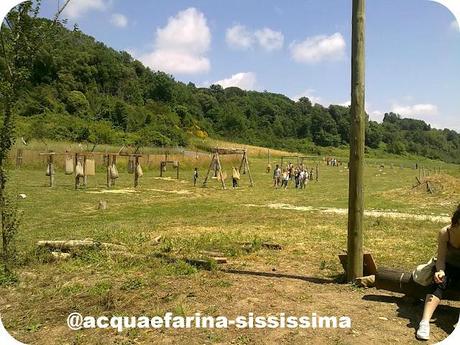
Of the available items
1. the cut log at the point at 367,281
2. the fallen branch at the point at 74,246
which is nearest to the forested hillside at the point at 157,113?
the fallen branch at the point at 74,246

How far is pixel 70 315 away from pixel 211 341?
1.98 m

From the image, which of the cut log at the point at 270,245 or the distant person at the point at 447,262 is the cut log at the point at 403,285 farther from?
the cut log at the point at 270,245

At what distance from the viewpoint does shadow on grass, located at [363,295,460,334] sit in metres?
5.12

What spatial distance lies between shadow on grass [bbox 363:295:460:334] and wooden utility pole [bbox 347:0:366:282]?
75cm

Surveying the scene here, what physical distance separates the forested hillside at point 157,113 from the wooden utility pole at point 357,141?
15.2ft

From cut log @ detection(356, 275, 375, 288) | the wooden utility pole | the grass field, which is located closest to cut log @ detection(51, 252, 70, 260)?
the grass field

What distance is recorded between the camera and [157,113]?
255 feet

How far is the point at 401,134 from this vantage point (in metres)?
133

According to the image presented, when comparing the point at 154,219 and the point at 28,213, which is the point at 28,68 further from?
the point at 28,213

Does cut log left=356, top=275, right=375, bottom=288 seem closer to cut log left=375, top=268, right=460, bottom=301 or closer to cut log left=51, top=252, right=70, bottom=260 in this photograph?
cut log left=375, top=268, right=460, bottom=301

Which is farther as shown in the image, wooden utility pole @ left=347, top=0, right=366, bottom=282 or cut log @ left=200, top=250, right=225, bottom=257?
cut log @ left=200, top=250, right=225, bottom=257

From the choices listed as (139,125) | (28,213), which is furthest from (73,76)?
(28,213)

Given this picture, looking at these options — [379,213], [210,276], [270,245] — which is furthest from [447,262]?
[379,213]

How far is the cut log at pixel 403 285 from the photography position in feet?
17.2
